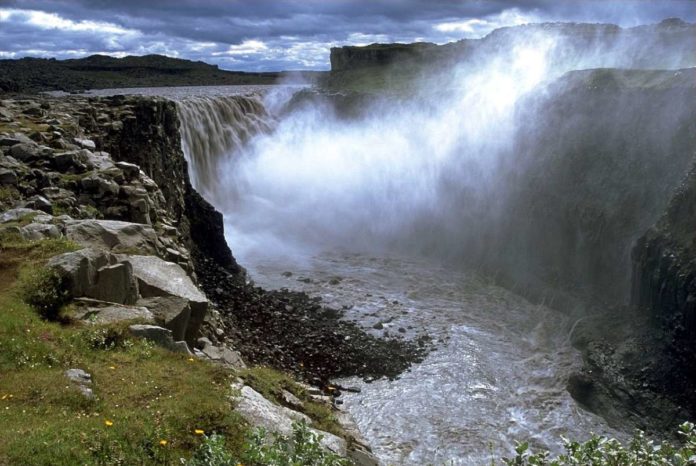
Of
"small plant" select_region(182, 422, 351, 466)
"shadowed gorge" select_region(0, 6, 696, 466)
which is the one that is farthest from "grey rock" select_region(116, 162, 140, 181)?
"small plant" select_region(182, 422, 351, 466)

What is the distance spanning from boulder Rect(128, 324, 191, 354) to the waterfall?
26.0 m

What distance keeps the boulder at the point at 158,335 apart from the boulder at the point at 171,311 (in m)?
0.77

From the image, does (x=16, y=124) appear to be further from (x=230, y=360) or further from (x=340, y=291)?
(x=340, y=291)

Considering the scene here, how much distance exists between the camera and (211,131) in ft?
133

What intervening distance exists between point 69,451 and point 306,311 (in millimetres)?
18591

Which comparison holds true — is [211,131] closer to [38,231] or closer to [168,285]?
[38,231]

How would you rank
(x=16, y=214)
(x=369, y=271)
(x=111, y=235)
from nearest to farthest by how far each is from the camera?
(x=111, y=235)
(x=16, y=214)
(x=369, y=271)

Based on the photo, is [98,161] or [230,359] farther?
[98,161]

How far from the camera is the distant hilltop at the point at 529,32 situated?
150 ft

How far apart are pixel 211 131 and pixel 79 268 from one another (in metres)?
30.5

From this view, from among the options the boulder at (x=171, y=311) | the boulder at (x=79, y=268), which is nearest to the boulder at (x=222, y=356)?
the boulder at (x=171, y=311)

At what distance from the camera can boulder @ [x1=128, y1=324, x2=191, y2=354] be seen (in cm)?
1066

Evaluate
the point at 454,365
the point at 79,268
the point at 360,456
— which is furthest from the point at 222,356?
the point at 454,365

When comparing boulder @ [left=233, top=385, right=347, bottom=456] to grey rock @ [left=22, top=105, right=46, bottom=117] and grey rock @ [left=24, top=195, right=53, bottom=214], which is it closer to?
grey rock @ [left=24, top=195, right=53, bottom=214]
